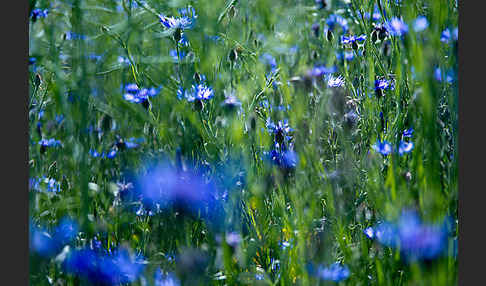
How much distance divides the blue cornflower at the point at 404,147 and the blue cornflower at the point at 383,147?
0.02 metres

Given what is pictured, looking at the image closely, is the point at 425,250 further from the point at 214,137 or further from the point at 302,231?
the point at 214,137

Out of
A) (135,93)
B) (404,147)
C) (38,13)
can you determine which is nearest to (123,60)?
(135,93)

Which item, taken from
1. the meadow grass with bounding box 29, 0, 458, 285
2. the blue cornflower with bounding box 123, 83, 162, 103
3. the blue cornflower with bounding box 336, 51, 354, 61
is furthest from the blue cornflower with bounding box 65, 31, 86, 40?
the blue cornflower with bounding box 336, 51, 354, 61

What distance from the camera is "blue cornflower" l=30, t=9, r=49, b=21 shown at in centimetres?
123

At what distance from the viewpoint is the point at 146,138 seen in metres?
1.19

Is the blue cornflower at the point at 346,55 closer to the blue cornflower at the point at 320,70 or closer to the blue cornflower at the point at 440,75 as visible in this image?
the blue cornflower at the point at 320,70

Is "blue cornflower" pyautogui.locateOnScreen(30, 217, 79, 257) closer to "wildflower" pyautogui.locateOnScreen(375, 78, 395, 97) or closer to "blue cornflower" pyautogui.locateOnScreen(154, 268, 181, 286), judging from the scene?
"blue cornflower" pyautogui.locateOnScreen(154, 268, 181, 286)

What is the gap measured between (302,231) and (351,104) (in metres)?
0.26

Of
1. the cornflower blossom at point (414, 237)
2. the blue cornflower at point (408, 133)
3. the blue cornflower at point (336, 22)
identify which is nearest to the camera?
the cornflower blossom at point (414, 237)

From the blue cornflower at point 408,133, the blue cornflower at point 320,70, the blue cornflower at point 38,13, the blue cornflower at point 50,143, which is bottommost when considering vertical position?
the blue cornflower at point 408,133

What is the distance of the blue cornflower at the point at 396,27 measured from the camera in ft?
4.00

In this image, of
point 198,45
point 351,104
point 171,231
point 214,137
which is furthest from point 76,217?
point 351,104

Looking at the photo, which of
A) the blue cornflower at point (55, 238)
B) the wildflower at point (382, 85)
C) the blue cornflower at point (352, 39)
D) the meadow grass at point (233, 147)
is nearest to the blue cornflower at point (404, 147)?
the meadow grass at point (233, 147)

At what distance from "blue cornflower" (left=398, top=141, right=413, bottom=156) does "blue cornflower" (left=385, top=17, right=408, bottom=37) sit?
0.20 m
